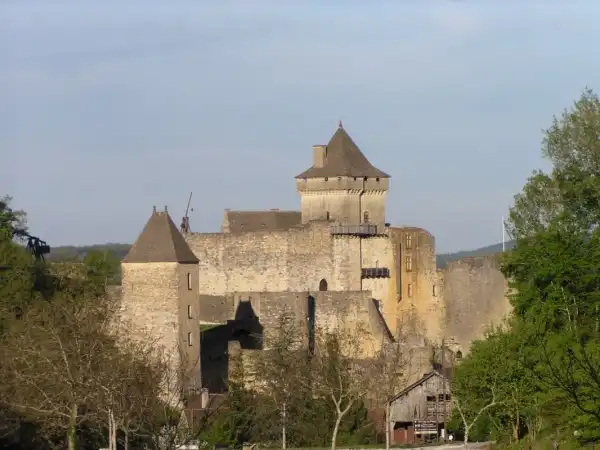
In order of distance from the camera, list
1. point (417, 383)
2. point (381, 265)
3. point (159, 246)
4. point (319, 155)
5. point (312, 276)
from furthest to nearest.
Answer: point (319, 155), point (381, 265), point (312, 276), point (159, 246), point (417, 383)

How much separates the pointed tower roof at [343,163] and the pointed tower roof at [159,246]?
43.5 feet

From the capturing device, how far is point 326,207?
2721 inches

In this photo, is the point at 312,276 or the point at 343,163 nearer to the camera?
the point at 312,276

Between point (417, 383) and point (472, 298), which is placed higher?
point (472, 298)

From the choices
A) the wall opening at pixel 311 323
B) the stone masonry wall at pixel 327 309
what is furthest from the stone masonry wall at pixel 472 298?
the wall opening at pixel 311 323

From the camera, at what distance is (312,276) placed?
217ft

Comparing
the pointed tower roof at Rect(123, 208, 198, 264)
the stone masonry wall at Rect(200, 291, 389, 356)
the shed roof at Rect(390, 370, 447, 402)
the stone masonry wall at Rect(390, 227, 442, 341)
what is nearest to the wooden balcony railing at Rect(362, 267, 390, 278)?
the stone masonry wall at Rect(390, 227, 442, 341)

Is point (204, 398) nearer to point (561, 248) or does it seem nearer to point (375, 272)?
point (561, 248)

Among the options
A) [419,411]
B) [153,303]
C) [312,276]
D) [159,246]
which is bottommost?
[419,411]

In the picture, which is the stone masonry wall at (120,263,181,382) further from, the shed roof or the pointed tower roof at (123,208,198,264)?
the shed roof

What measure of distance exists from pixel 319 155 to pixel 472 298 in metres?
10.3

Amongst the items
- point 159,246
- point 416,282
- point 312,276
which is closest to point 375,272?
point 416,282

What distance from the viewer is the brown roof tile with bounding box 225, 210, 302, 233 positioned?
71.4 metres

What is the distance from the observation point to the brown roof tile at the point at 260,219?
2813 inches
